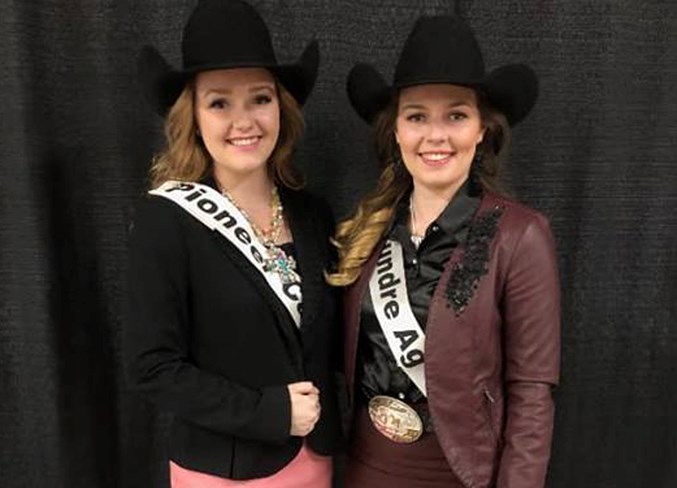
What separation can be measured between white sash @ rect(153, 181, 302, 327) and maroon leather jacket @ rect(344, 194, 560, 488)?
26 cm

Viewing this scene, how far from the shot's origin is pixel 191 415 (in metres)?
1.22

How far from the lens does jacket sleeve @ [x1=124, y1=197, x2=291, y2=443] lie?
1211mm

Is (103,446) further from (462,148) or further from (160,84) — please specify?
(462,148)

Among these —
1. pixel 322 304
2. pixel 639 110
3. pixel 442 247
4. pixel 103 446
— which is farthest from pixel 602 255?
pixel 103 446

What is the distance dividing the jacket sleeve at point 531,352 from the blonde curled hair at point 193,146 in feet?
1.61

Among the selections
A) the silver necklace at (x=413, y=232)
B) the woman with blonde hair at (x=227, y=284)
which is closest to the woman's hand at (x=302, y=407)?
the woman with blonde hair at (x=227, y=284)

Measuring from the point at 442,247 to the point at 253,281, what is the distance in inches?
13.2

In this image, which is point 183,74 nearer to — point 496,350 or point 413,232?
point 413,232

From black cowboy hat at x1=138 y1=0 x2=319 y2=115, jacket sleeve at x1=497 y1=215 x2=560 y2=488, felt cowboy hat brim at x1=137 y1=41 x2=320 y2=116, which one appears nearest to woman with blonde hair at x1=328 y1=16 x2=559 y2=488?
jacket sleeve at x1=497 y1=215 x2=560 y2=488

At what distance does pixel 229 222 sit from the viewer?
128cm

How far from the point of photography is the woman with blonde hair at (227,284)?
1219mm

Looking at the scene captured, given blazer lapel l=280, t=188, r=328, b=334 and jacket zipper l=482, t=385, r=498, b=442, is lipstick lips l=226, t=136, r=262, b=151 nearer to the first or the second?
blazer lapel l=280, t=188, r=328, b=334

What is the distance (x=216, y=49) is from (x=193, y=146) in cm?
20

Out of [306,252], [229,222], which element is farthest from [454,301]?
[229,222]
